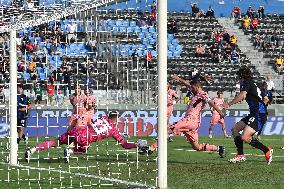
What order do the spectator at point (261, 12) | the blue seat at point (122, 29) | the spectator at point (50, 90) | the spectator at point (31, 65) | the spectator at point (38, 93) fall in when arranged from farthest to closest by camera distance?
the spectator at point (261, 12) < the spectator at point (38, 93) < the spectator at point (50, 90) < the spectator at point (31, 65) < the blue seat at point (122, 29)

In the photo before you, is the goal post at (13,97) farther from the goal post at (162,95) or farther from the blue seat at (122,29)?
the goal post at (162,95)

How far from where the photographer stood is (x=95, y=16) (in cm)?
2073

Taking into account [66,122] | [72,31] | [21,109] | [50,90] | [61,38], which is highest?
[72,31]

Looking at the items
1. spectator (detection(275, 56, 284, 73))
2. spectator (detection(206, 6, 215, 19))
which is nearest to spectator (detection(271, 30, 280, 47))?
spectator (detection(275, 56, 284, 73))

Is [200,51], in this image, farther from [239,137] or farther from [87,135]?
[87,135]

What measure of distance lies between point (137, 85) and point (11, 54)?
10.8 feet

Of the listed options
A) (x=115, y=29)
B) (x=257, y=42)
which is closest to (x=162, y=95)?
(x=115, y=29)

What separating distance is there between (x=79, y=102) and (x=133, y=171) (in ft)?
17.2

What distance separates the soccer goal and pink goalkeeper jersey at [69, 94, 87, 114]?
0.10ft

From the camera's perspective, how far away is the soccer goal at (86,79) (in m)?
18.6

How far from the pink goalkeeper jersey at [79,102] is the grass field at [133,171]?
1.24 meters

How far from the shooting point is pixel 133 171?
18859 millimetres

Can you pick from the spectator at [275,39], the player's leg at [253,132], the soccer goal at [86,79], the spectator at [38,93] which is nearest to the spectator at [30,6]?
the soccer goal at [86,79]

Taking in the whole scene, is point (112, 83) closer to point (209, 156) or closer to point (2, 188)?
point (209, 156)
